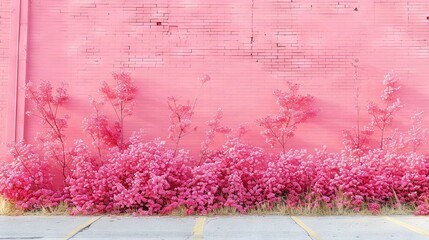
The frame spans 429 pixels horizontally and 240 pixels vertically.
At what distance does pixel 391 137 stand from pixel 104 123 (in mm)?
5444

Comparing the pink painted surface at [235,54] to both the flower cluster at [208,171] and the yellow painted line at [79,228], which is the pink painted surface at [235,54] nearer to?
the flower cluster at [208,171]

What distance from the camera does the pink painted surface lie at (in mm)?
8953

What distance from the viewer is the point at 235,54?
29.8 ft

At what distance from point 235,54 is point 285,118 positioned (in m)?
1.61

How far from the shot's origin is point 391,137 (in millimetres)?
8781

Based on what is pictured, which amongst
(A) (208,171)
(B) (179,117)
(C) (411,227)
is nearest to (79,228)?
(A) (208,171)

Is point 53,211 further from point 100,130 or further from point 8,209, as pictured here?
point 100,130

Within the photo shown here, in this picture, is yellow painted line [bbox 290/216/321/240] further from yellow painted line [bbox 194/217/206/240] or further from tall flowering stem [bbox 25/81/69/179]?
tall flowering stem [bbox 25/81/69/179]

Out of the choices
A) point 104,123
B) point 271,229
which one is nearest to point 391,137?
point 271,229

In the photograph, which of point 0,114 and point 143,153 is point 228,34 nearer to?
point 143,153

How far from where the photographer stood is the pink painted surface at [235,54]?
29.4ft

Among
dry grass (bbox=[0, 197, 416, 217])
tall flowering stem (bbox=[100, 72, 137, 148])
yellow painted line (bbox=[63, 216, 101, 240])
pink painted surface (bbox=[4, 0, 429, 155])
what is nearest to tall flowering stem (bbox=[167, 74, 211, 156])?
pink painted surface (bbox=[4, 0, 429, 155])

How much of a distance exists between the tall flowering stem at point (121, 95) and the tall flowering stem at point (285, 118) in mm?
2525

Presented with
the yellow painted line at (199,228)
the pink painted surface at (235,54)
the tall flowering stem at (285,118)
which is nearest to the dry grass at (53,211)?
the pink painted surface at (235,54)
